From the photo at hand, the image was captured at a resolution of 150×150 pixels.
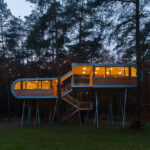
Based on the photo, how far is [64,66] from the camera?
115 ft

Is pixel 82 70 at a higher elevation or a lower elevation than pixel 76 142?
higher

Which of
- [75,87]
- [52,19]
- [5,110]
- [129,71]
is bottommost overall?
[5,110]

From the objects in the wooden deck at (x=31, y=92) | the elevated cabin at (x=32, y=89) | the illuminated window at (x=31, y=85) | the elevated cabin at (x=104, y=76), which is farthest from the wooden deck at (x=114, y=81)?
the illuminated window at (x=31, y=85)

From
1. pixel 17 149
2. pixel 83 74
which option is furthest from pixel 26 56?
pixel 17 149

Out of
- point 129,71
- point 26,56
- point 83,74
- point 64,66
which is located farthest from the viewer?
point 26,56

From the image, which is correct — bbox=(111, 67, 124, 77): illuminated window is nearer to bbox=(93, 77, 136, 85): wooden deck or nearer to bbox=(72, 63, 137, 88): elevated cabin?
bbox=(72, 63, 137, 88): elevated cabin

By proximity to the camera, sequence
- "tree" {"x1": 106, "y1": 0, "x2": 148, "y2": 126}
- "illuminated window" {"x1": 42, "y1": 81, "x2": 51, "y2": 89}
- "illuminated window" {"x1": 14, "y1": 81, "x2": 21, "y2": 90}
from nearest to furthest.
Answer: "tree" {"x1": 106, "y1": 0, "x2": 148, "y2": 126}, "illuminated window" {"x1": 14, "y1": 81, "x2": 21, "y2": 90}, "illuminated window" {"x1": 42, "y1": 81, "x2": 51, "y2": 89}

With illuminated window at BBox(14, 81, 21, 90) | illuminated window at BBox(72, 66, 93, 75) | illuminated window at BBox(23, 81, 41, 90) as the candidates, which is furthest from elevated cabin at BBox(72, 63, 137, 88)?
illuminated window at BBox(14, 81, 21, 90)

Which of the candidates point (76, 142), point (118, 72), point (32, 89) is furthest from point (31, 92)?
point (76, 142)

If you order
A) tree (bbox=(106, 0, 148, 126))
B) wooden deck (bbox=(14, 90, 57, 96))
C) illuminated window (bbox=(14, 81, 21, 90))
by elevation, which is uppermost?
tree (bbox=(106, 0, 148, 126))

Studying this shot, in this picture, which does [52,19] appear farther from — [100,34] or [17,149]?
[17,149]

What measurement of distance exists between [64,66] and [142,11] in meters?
19.0

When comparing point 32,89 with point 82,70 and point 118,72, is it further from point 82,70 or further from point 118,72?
point 118,72

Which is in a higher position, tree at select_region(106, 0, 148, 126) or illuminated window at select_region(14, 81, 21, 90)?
tree at select_region(106, 0, 148, 126)
